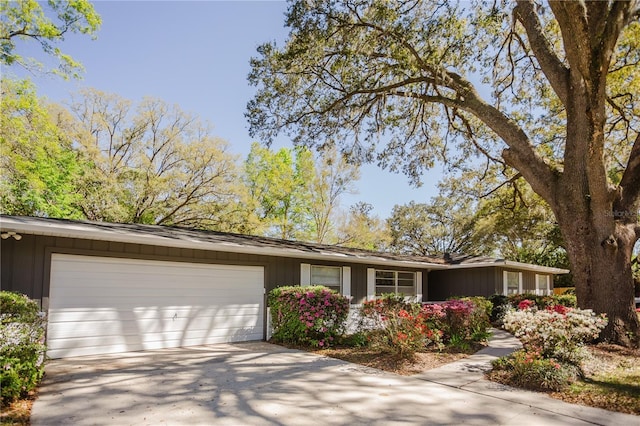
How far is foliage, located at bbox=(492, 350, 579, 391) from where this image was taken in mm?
5438

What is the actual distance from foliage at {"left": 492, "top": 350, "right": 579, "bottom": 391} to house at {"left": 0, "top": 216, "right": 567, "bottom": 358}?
18.2 feet

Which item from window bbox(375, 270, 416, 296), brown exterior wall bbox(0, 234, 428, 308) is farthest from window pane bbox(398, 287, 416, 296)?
brown exterior wall bbox(0, 234, 428, 308)

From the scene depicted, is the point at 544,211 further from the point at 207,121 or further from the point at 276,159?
the point at 207,121

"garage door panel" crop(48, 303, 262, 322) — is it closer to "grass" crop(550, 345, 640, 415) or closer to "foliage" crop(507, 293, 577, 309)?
"grass" crop(550, 345, 640, 415)

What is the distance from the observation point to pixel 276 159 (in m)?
27.0

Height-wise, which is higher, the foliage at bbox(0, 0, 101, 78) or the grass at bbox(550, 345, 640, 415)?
the foliage at bbox(0, 0, 101, 78)

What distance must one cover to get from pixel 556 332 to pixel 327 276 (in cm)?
645

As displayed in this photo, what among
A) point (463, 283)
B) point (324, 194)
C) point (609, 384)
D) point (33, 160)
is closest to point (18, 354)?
point (609, 384)

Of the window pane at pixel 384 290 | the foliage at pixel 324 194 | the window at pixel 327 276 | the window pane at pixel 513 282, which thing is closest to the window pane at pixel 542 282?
the window pane at pixel 513 282

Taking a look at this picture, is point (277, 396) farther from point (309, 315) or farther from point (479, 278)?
point (479, 278)

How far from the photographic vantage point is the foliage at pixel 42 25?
12.8 m

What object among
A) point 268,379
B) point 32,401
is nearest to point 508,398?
point 268,379

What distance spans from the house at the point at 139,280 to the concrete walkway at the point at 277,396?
801 mm

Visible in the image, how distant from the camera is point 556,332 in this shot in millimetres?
6082
